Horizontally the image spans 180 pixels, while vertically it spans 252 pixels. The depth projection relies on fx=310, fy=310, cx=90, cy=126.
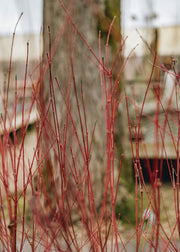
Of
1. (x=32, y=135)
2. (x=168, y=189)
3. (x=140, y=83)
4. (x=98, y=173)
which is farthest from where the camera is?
(x=32, y=135)

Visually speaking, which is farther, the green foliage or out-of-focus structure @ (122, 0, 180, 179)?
the green foliage

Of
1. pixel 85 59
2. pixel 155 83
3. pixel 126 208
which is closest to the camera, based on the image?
pixel 155 83

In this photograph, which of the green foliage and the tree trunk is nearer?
the tree trunk

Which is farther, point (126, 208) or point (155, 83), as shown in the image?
point (126, 208)

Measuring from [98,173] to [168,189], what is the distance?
1.83 metres

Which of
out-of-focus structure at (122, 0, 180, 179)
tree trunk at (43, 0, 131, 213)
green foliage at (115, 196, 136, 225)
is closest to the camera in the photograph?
out-of-focus structure at (122, 0, 180, 179)

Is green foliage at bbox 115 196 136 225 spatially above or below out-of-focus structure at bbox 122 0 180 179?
below

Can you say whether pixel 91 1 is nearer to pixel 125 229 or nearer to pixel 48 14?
pixel 48 14

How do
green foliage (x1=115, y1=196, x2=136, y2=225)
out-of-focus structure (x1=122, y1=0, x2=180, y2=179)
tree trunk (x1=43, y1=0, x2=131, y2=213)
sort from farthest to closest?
green foliage (x1=115, y1=196, x2=136, y2=225) < tree trunk (x1=43, y1=0, x2=131, y2=213) < out-of-focus structure (x1=122, y1=0, x2=180, y2=179)

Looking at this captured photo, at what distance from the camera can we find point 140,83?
5.37 metres

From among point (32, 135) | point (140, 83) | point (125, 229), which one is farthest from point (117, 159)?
point (32, 135)

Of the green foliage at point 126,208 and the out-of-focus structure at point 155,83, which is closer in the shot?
the out-of-focus structure at point 155,83

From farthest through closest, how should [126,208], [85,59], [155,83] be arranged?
[126,208]
[85,59]
[155,83]

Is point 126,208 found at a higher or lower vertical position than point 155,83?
→ lower
